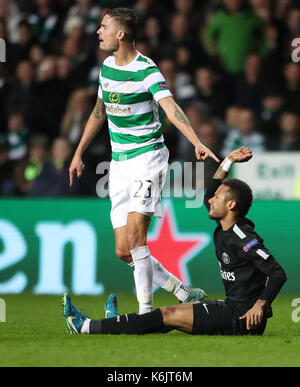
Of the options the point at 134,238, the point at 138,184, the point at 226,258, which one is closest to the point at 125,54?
the point at 138,184

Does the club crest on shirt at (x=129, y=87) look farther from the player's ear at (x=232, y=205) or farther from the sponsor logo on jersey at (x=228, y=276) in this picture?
the sponsor logo on jersey at (x=228, y=276)

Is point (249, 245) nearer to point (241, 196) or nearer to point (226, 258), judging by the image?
point (226, 258)

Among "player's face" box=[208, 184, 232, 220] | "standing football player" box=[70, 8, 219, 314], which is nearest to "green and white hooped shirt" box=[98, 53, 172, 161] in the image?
"standing football player" box=[70, 8, 219, 314]

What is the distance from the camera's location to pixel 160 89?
21.1ft

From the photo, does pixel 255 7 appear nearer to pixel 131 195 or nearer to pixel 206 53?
pixel 206 53

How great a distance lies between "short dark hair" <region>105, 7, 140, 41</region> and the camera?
261 inches

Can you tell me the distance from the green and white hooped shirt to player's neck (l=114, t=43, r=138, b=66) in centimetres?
3

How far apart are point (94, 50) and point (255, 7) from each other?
6.73 feet

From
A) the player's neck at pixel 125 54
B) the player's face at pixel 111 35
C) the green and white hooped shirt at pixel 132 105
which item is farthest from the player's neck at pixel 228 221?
the player's face at pixel 111 35

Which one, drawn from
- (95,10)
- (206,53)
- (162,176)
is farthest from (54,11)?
(162,176)

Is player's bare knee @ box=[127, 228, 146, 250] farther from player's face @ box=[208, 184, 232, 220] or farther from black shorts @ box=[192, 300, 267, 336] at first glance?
black shorts @ box=[192, 300, 267, 336]

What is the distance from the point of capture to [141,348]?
535 cm

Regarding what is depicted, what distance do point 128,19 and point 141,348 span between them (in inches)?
95.3

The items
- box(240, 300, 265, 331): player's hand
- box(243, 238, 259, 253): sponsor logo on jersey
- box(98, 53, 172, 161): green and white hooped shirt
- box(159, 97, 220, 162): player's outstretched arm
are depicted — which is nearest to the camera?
box(240, 300, 265, 331): player's hand
